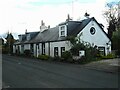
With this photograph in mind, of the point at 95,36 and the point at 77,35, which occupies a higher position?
the point at 77,35

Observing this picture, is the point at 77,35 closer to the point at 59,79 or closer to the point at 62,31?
the point at 62,31

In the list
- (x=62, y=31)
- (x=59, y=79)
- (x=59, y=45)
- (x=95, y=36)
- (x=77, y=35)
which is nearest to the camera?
(x=59, y=79)

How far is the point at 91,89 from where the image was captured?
12500 mm

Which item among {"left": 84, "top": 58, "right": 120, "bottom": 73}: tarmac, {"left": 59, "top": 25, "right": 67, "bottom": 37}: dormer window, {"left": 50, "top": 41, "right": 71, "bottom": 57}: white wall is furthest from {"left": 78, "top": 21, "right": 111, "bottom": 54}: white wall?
{"left": 84, "top": 58, "right": 120, "bottom": 73}: tarmac

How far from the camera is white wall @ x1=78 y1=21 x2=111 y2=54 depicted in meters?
38.3

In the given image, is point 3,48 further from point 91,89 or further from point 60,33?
point 91,89

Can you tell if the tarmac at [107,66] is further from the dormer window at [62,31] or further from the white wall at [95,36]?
the dormer window at [62,31]

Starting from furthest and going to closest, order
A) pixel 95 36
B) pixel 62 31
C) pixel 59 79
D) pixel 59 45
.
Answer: pixel 62 31 → pixel 59 45 → pixel 95 36 → pixel 59 79

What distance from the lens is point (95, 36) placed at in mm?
39406

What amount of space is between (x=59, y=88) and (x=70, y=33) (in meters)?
26.7

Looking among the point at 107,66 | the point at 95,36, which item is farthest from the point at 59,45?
the point at 107,66

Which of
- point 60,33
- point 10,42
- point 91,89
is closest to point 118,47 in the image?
point 91,89

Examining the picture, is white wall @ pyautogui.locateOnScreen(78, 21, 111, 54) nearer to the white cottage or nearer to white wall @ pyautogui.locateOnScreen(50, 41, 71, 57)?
the white cottage

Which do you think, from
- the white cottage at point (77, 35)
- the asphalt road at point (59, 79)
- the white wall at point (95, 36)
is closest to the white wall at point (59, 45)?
the white cottage at point (77, 35)
